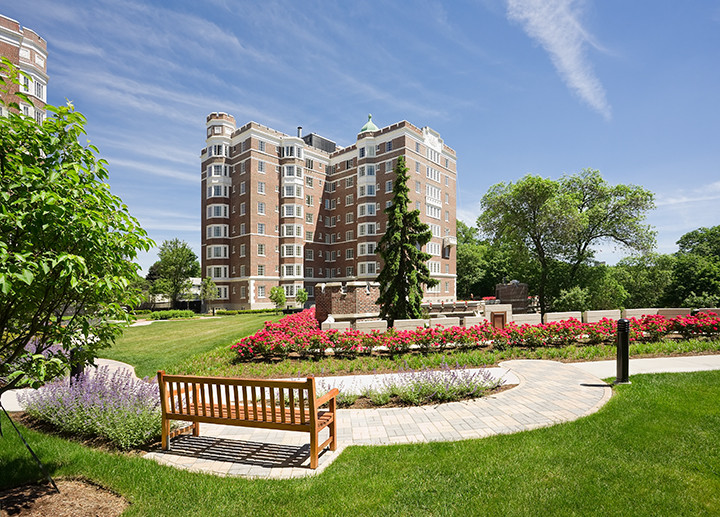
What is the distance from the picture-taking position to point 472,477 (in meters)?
4.19

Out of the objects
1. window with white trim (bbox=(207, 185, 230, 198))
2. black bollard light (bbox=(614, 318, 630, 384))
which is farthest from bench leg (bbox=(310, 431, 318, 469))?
window with white trim (bbox=(207, 185, 230, 198))

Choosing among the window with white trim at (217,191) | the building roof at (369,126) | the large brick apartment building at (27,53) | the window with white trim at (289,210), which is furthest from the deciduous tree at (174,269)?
the building roof at (369,126)

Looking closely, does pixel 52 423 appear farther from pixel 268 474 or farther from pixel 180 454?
pixel 268 474

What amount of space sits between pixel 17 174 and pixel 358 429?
5269 mm

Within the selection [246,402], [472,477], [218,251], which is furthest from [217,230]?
[472,477]

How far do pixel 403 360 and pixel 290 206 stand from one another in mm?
38239

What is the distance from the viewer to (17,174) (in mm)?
3309

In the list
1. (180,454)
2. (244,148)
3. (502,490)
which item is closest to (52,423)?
(180,454)

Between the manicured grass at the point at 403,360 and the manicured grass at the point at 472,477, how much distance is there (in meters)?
4.49

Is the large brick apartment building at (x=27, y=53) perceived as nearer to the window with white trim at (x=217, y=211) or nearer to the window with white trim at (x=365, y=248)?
the window with white trim at (x=217, y=211)

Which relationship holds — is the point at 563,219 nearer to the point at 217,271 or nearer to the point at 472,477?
the point at 472,477

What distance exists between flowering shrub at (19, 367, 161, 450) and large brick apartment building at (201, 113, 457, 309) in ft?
120

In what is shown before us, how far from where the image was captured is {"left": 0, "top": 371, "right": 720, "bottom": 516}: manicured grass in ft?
12.0

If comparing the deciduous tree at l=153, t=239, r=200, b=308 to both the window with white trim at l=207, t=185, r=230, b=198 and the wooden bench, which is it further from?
the wooden bench
